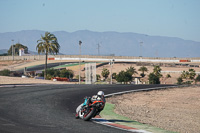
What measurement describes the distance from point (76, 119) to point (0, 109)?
14.9 ft

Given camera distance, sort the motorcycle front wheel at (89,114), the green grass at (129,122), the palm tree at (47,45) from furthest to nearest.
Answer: the palm tree at (47,45), the motorcycle front wheel at (89,114), the green grass at (129,122)

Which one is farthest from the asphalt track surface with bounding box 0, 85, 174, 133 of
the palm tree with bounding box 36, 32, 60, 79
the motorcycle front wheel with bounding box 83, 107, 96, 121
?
A: the palm tree with bounding box 36, 32, 60, 79

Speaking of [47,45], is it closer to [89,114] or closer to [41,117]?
[41,117]

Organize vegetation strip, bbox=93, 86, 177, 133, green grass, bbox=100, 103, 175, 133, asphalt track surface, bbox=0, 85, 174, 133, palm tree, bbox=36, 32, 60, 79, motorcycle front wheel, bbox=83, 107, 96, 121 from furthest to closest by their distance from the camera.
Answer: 1. palm tree, bbox=36, 32, 60, 79
2. motorcycle front wheel, bbox=83, 107, 96, 121
3. green grass, bbox=100, 103, 175, 133
4. vegetation strip, bbox=93, 86, 177, 133
5. asphalt track surface, bbox=0, 85, 174, 133

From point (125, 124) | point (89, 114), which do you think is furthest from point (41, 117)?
point (125, 124)

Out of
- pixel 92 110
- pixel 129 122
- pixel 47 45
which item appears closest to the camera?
pixel 92 110

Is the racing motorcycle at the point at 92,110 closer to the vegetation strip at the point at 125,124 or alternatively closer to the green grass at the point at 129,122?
the vegetation strip at the point at 125,124

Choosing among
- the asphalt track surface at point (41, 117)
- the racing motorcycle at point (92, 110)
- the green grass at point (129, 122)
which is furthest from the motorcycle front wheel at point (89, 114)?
the green grass at point (129, 122)

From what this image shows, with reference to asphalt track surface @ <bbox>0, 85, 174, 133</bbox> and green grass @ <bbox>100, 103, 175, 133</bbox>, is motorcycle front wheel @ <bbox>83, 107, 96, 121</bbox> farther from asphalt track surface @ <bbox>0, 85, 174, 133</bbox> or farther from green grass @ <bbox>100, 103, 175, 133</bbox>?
Answer: green grass @ <bbox>100, 103, 175, 133</bbox>

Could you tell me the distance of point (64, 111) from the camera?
59.9ft

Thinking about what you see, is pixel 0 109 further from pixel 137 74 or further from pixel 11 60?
pixel 11 60

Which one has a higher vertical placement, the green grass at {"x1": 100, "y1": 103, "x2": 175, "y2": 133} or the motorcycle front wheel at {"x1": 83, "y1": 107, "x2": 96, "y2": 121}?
the motorcycle front wheel at {"x1": 83, "y1": 107, "x2": 96, "y2": 121}

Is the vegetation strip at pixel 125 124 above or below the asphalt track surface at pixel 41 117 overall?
below

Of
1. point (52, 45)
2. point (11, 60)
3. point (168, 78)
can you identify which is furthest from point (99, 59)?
point (52, 45)
